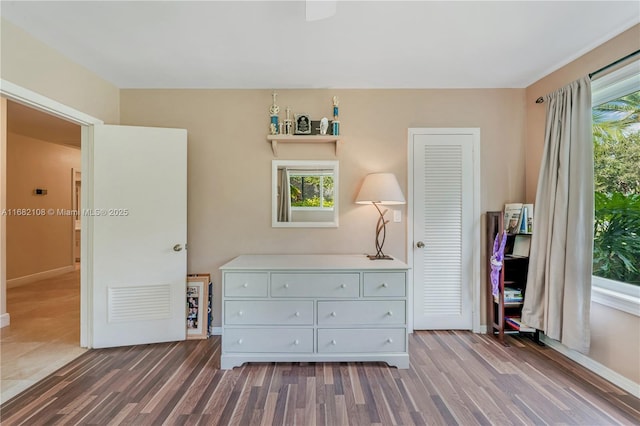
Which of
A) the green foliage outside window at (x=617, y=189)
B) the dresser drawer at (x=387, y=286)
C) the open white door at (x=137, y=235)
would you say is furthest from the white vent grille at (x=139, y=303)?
the green foliage outside window at (x=617, y=189)

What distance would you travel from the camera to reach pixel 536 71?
252cm

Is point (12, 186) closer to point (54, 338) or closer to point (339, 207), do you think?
point (54, 338)

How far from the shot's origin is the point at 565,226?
2203 mm

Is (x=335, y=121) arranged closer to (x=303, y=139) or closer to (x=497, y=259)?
(x=303, y=139)

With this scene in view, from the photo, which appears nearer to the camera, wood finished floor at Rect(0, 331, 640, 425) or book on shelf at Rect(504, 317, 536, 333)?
wood finished floor at Rect(0, 331, 640, 425)

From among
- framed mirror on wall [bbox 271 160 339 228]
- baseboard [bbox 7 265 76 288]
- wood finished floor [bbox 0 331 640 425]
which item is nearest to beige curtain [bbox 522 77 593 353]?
wood finished floor [bbox 0 331 640 425]

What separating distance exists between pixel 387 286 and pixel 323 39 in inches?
77.2

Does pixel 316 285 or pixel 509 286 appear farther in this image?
pixel 509 286

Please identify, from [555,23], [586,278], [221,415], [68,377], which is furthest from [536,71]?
[68,377]

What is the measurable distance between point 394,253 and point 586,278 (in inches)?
57.9

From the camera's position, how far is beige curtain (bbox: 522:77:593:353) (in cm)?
209

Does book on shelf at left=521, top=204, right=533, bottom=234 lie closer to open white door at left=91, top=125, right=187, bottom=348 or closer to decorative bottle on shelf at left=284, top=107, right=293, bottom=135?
decorative bottle on shelf at left=284, top=107, right=293, bottom=135

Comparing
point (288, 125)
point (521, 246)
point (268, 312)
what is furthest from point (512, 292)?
point (288, 125)

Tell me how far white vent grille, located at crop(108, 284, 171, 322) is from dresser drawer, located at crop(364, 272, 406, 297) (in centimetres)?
189
